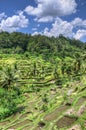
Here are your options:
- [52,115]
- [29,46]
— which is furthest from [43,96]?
[29,46]

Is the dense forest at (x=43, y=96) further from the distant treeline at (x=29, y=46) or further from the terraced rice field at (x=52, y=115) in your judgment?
the distant treeline at (x=29, y=46)

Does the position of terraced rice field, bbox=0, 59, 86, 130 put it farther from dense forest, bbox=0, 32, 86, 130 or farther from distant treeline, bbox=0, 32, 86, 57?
distant treeline, bbox=0, 32, 86, 57

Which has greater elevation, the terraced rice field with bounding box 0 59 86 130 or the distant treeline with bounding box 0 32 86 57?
the distant treeline with bounding box 0 32 86 57

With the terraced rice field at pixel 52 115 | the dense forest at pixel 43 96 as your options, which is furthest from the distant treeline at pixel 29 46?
the terraced rice field at pixel 52 115

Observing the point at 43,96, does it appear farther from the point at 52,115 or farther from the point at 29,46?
the point at 29,46

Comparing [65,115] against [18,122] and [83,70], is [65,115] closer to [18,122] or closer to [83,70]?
[18,122]

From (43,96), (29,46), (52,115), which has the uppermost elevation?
(29,46)

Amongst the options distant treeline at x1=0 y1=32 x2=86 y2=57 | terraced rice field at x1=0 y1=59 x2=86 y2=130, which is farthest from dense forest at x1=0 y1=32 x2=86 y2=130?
distant treeline at x1=0 y1=32 x2=86 y2=57

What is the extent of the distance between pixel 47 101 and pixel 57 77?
22.3 m

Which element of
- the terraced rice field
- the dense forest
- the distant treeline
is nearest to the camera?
the terraced rice field

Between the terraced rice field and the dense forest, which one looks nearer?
the terraced rice field

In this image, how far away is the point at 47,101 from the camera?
131 feet

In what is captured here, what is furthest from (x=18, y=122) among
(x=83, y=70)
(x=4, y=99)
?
(x=83, y=70)

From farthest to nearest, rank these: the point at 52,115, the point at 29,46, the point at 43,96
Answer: the point at 29,46 < the point at 43,96 < the point at 52,115
